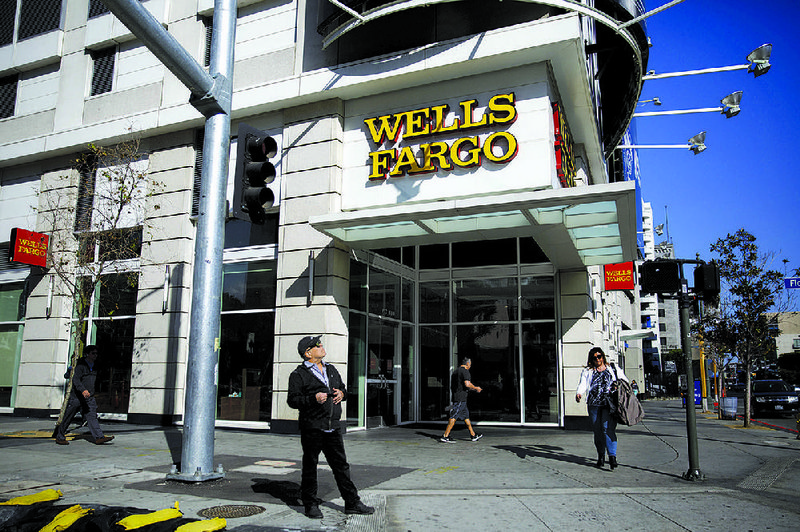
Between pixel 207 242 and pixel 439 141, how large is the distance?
21.8 feet

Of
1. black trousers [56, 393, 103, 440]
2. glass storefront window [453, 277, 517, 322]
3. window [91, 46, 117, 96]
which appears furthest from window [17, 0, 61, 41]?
glass storefront window [453, 277, 517, 322]

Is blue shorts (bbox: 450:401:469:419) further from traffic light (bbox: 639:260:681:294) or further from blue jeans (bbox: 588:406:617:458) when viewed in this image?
traffic light (bbox: 639:260:681:294)

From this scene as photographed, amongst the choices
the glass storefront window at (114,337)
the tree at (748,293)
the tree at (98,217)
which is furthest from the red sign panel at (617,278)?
the glass storefront window at (114,337)

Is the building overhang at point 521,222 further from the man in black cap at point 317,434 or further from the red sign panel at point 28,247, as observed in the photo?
the red sign panel at point 28,247

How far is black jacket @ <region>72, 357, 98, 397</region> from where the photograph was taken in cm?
1063

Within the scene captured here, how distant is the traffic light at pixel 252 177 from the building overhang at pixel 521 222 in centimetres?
436

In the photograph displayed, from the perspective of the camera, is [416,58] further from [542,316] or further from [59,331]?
[59,331]

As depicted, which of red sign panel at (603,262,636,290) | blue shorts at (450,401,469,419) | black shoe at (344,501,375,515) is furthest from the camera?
red sign panel at (603,262,636,290)

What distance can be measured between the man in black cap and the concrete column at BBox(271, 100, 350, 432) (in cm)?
662

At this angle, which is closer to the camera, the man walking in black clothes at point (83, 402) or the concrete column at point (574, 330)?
the man walking in black clothes at point (83, 402)

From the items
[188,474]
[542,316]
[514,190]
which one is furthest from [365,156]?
[188,474]

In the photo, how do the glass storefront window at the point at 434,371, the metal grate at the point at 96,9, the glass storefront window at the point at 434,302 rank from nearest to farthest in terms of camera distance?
1. the glass storefront window at the point at 434,371
2. the glass storefront window at the point at 434,302
3. the metal grate at the point at 96,9

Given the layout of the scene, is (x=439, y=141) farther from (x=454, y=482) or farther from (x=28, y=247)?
(x=28, y=247)

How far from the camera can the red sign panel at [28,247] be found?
16.0 meters
